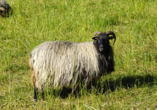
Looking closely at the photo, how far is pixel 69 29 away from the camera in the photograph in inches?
313

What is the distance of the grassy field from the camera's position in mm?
4484

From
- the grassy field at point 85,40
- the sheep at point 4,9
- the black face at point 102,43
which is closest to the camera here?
the grassy field at point 85,40

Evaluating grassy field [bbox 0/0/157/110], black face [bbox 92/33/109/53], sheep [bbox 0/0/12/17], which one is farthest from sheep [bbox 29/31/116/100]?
sheep [bbox 0/0/12/17]

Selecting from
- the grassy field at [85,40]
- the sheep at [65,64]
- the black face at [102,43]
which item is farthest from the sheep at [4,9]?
the black face at [102,43]

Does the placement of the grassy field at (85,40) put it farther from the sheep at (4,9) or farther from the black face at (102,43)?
the black face at (102,43)

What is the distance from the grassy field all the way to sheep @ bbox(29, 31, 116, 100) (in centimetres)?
30

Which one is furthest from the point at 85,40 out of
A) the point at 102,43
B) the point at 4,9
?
the point at 4,9

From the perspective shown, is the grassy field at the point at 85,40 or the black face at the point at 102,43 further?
the black face at the point at 102,43

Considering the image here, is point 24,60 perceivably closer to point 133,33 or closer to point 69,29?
point 69,29

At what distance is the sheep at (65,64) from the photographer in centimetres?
458

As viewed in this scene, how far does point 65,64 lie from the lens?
15.2 ft

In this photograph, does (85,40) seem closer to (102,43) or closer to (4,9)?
(102,43)

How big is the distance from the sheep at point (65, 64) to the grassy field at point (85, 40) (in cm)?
30

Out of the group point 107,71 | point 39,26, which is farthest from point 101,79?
point 39,26
